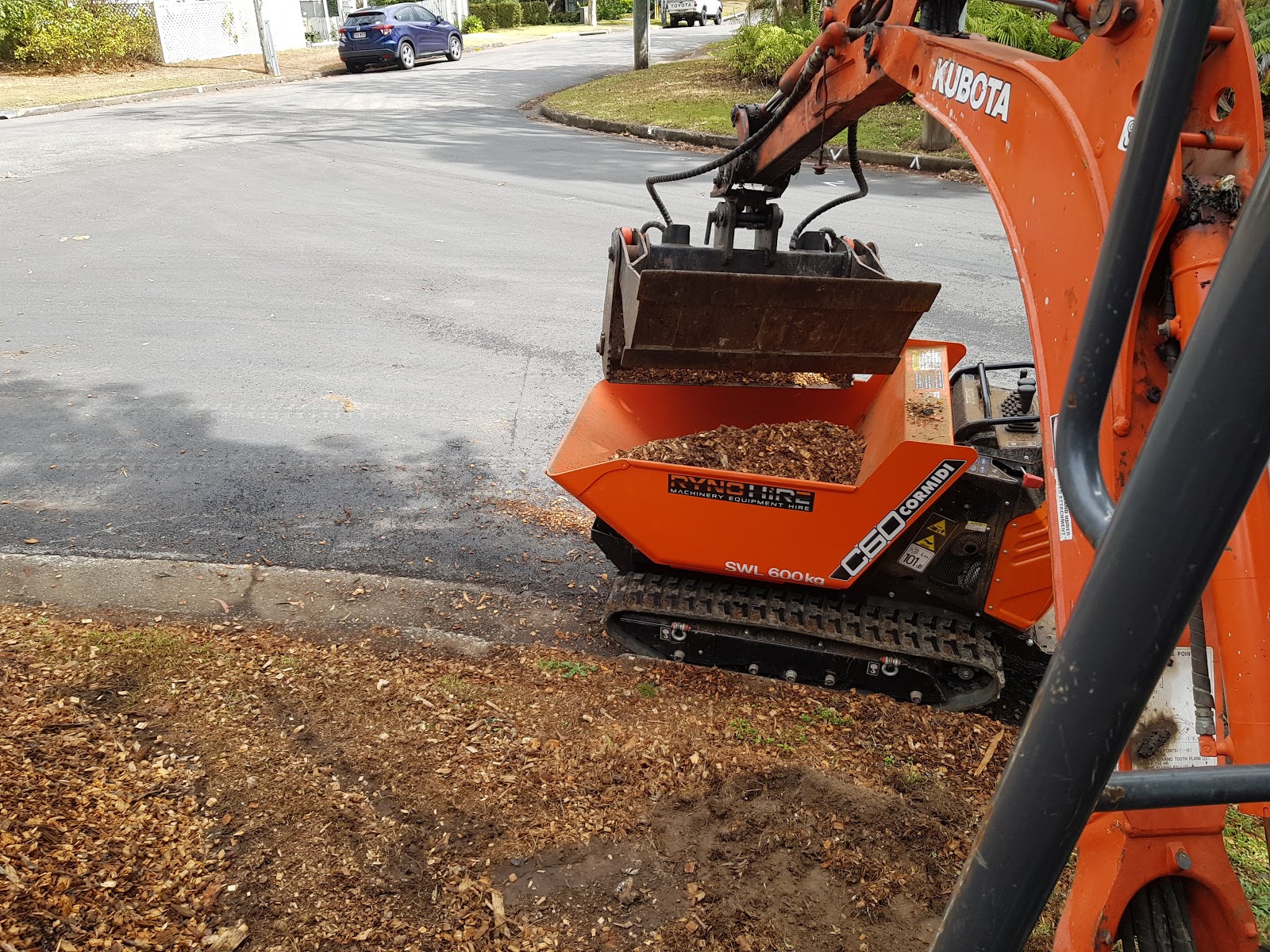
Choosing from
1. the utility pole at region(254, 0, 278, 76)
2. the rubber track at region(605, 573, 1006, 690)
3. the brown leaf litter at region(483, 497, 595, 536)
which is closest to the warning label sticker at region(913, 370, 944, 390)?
the rubber track at region(605, 573, 1006, 690)

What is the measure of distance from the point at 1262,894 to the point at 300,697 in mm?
3328

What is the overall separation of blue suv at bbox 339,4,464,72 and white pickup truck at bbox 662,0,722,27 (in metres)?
17.4

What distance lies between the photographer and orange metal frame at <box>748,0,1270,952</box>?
1598 millimetres

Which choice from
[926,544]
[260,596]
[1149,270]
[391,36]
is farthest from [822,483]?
[391,36]

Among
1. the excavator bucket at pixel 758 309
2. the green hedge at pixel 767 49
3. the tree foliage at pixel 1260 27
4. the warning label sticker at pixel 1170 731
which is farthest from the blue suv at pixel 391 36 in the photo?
the warning label sticker at pixel 1170 731

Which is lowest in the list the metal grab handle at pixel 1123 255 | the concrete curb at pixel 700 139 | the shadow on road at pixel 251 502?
the shadow on road at pixel 251 502

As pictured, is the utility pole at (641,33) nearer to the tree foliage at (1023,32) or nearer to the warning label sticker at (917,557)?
the tree foliage at (1023,32)

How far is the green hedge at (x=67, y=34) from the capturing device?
22.2 meters

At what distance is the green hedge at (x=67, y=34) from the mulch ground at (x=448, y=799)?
920 inches

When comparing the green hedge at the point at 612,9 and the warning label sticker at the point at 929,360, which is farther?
the green hedge at the point at 612,9

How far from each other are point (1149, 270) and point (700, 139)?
46.3 feet

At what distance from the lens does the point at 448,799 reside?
10.8ft

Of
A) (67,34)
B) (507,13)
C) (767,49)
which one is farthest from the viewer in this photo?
(507,13)

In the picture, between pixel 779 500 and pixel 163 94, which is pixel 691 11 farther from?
pixel 779 500
